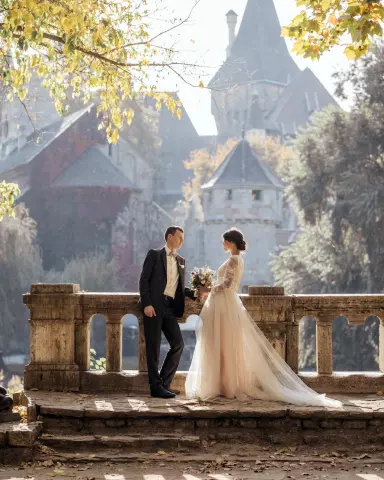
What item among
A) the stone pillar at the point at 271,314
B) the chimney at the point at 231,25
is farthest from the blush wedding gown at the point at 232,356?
the chimney at the point at 231,25

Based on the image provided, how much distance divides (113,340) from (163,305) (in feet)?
2.45

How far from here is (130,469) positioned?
25.5ft

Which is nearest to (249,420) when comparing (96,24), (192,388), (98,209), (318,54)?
(192,388)

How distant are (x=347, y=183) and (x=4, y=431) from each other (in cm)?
2541

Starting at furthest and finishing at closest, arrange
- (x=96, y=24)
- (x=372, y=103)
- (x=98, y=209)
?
1. (x=98, y=209)
2. (x=372, y=103)
3. (x=96, y=24)

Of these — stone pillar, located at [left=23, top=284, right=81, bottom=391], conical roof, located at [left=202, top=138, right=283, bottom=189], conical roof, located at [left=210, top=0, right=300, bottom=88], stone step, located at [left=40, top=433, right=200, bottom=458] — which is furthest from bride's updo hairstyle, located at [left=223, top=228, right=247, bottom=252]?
conical roof, located at [left=210, top=0, right=300, bottom=88]

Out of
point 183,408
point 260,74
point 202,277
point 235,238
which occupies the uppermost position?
point 260,74

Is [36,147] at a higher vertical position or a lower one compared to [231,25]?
lower

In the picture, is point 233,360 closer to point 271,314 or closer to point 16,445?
point 271,314

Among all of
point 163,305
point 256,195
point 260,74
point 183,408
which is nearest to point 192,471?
point 183,408

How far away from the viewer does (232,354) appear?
A: 9.63 metres

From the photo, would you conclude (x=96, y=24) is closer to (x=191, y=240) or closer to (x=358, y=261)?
(x=358, y=261)

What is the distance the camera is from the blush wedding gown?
9.51m

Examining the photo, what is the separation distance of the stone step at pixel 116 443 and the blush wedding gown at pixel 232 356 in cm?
109
